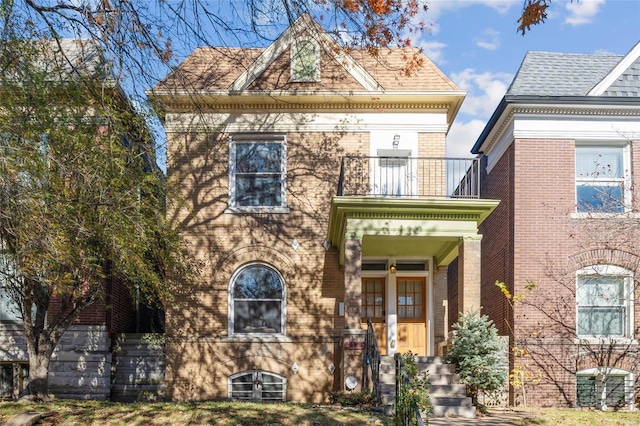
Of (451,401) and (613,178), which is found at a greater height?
(613,178)

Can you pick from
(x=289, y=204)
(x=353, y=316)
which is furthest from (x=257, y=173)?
(x=353, y=316)

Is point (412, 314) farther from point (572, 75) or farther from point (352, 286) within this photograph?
point (572, 75)

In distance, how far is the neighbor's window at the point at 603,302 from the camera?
16.5 meters

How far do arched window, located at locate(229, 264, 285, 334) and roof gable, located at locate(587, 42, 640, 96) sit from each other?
825cm

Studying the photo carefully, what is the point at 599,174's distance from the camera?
17.0 m

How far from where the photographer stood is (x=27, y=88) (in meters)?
11.5

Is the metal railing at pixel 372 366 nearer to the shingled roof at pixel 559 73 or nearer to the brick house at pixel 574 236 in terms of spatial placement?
the brick house at pixel 574 236

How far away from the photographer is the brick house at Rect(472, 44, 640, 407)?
16.1m

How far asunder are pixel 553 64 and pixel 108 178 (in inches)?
459

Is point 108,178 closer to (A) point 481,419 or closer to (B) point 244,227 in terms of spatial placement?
(B) point 244,227

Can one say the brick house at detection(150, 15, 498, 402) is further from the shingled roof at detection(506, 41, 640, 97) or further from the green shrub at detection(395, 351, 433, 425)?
the green shrub at detection(395, 351, 433, 425)

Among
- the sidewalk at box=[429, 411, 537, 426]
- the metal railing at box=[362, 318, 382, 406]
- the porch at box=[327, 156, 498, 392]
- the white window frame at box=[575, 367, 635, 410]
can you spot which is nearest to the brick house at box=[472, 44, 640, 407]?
the white window frame at box=[575, 367, 635, 410]

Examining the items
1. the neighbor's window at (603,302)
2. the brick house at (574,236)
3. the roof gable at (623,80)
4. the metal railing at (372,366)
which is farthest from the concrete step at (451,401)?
the roof gable at (623,80)

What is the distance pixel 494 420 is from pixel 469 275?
3.07 meters
